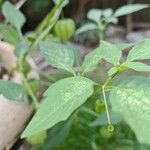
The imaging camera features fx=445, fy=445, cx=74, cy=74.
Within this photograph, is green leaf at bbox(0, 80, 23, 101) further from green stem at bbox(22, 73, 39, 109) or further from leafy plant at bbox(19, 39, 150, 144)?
leafy plant at bbox(19, 39, 150, 144)

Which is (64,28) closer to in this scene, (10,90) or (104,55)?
(10,90)

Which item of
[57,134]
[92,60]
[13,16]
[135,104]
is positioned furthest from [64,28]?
[135,104]

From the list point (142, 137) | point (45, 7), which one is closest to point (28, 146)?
point (142, 137)

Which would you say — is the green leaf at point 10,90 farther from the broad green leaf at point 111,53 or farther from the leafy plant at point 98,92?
the broad green leaf at point 111,53

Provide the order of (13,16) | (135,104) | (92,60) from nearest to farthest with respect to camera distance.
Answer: (135,104) → (92,60) → (13,16)

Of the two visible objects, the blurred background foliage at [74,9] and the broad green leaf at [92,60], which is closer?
the broad green leaf at [92,60]

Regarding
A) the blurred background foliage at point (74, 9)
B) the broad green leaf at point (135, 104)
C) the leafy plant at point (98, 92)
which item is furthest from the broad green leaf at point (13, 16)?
the blurred background foliage at point (74, 9)
